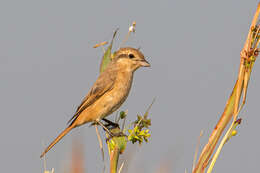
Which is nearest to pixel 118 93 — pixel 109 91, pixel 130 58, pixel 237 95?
pixel 109 91

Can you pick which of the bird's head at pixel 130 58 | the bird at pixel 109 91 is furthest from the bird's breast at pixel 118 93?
the bird's head at pixel 130 58

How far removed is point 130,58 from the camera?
14.8 ft

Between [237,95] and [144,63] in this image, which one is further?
[144,63]

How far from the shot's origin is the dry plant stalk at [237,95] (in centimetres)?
202

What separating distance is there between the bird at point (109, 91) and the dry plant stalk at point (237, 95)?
2.38m

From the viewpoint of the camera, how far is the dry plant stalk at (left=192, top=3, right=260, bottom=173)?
202cm

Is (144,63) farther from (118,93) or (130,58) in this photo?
(118,93)

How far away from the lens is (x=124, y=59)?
4.54 metres

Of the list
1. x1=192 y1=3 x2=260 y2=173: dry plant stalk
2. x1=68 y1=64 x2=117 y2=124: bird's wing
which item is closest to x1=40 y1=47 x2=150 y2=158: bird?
x1=68 y1=64 x2=117 y2=124: bird's wing

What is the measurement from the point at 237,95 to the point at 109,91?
8.59 feet

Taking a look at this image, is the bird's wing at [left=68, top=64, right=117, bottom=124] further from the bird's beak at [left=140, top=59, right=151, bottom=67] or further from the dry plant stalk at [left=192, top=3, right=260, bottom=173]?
the dry plant stalk at [left=192, top=3, right=260, bottom=173]

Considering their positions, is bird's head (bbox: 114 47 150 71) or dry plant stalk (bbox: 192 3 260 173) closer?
dry plant stalk (bbox: 192 3 260 173)

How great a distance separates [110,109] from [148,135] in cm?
190

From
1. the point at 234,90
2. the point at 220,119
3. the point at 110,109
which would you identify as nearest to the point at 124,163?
the point at 220,119
